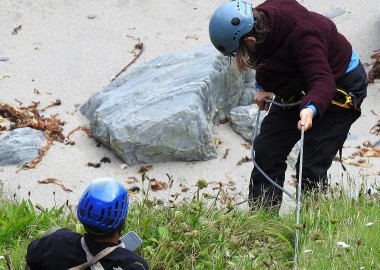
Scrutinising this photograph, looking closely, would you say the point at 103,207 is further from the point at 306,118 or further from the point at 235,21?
the point at 235,21

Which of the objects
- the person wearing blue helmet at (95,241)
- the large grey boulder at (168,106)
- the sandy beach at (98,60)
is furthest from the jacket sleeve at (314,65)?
the large grey boulder at (168,106)

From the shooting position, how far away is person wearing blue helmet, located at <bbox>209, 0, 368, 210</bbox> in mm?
4887

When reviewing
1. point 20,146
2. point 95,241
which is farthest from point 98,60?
point 95,241

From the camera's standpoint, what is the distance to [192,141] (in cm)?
793

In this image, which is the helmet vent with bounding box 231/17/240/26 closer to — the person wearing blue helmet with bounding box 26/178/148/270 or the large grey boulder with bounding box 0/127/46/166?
the person wearing blue helmet with bounding box 26/178/148/270

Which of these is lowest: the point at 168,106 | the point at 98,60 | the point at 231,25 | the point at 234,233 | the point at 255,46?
the point at 98,60

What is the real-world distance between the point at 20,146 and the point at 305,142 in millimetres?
3283

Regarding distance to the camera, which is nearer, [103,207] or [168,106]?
[103,207]

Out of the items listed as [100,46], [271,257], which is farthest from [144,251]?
[100,46]

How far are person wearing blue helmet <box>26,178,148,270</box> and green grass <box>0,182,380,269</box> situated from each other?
2.10ft

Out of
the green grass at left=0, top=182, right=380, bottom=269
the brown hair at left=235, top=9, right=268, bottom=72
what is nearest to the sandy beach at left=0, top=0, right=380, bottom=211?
the green grass at left=0, top=182, right=380, bottom=269

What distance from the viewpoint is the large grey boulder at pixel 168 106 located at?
7.93 meters

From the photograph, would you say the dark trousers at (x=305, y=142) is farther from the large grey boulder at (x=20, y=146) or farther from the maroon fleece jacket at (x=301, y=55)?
the large grey boulder at (x=20, y=146)

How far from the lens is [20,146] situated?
7910 mm
